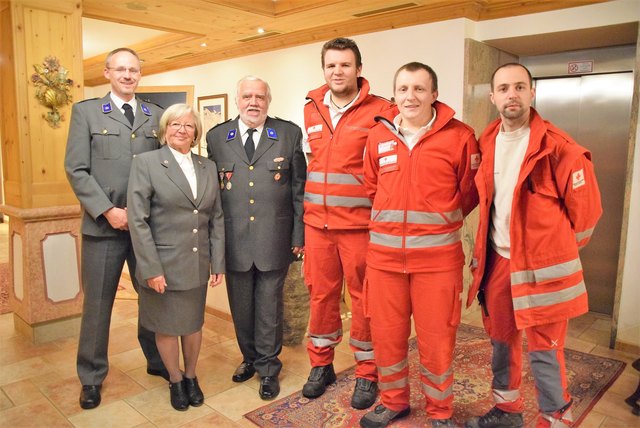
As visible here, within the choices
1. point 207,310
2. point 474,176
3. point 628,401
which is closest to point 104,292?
point 207,310

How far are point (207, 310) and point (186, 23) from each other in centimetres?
257

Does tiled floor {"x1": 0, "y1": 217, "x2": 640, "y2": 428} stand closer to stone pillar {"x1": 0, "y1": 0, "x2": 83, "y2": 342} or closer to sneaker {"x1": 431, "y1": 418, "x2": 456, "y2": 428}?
stone pillar {"x1": 0, "y1": 0, "x2": 83, "y2": 342}

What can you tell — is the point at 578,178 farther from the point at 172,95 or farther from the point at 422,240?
the point at 172,95

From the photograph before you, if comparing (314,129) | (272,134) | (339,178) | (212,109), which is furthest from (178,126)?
(212,109)

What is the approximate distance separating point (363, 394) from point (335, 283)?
1.91 feet

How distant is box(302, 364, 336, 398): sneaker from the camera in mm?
2840

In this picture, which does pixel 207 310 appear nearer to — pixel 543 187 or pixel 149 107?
pixel 149 107

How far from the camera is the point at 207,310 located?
4316mm

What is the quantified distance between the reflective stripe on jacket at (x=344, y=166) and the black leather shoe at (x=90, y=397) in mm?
1464

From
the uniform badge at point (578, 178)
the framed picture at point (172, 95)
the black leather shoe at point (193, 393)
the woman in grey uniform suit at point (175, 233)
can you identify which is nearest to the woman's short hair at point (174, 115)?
the woman in grey uniform suit at point (175, 233)

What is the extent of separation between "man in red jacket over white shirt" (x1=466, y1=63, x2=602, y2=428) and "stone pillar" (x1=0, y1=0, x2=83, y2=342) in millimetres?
2878

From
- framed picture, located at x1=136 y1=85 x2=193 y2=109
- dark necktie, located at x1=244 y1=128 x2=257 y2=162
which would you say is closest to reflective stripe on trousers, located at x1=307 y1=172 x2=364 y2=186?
dark necktie, located at x1=244 y1=128 x2=257 y2=162

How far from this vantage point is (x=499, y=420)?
2441 millimetres

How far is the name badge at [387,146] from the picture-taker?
2.33 meters
